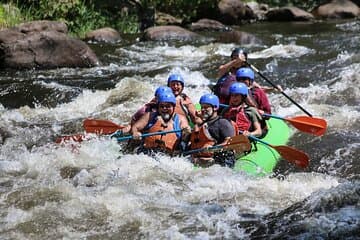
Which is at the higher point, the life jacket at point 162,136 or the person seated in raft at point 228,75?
the person seated in raft at point 228,75

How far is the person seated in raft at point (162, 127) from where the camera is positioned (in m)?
6.47

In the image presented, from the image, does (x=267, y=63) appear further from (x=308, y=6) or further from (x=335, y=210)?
(x=308, y=6)

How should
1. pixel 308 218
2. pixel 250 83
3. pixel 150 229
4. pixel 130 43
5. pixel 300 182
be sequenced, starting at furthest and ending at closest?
pixel 130 43 → pixel 250 83 → pixel 300 182 → pixel 150 229 → pixel 308 218

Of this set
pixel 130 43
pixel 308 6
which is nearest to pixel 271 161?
pixel 130 43

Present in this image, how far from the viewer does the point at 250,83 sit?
25.7 ft

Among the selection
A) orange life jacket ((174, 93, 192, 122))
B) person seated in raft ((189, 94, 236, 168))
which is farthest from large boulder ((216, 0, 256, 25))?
person seated in raft ((189, 94, 236, 168))

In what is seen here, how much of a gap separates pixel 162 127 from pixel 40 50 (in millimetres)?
5639

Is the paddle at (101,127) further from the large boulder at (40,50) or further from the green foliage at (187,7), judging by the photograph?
the green foliage at (187,7)

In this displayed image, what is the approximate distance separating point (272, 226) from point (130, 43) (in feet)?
35.7

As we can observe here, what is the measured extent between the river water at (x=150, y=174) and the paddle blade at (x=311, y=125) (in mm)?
220

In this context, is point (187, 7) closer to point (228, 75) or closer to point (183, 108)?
point (228, 75)

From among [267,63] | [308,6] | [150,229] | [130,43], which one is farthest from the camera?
[308,6]

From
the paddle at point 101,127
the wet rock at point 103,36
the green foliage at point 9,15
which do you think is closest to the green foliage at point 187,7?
the wet rock at point 103,36

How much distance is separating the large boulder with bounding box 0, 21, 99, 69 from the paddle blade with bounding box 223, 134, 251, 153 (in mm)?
6232
